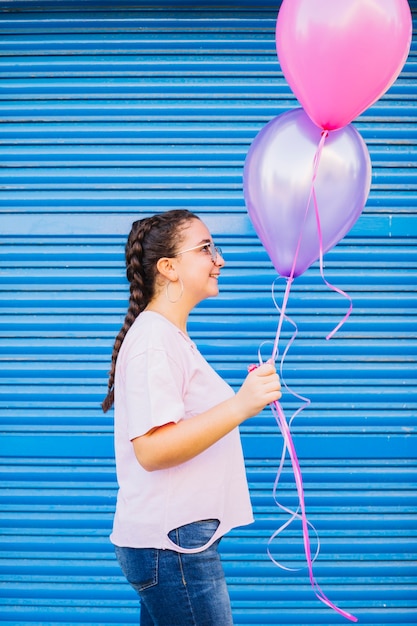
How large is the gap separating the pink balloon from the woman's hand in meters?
0.80

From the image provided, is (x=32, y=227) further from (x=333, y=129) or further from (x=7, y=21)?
(x=333, y=129)

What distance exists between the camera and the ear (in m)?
2.32

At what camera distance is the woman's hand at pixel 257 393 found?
1967 millimetres

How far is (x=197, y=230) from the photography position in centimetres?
239

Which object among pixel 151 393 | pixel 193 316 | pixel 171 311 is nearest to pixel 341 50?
pixel 171 311

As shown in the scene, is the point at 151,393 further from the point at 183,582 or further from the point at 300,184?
the point at 300,184

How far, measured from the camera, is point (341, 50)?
6.97ft

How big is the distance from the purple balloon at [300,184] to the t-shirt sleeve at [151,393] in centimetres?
55

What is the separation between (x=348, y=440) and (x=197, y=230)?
180 centimetres

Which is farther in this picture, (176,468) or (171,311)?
(171,311)

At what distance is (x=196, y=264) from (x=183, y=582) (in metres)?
0.96

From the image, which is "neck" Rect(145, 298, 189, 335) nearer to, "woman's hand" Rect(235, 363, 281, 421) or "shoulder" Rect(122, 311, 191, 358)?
"shoulder" Rect(122, 311, 191, 358)

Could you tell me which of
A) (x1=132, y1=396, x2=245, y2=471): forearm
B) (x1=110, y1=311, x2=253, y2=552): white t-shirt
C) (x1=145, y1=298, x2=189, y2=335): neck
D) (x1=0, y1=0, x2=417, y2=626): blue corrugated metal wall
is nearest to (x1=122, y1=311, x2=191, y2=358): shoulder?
(x1=110, y1=311, x2=253, y2=552): white t-shirt

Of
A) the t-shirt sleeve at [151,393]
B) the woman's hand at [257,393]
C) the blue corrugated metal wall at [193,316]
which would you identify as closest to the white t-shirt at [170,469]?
the t-shirt sleeve at [151,393]
